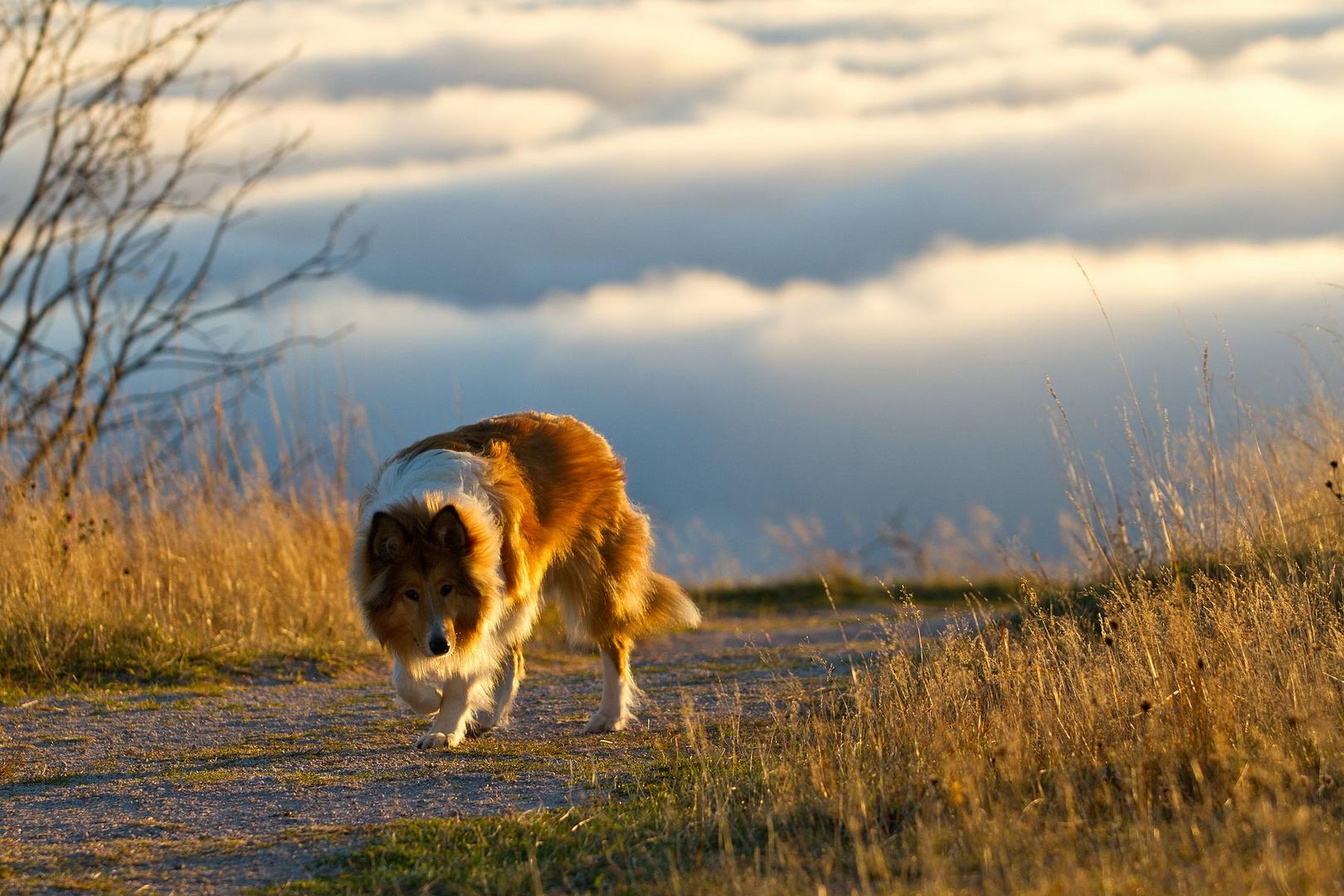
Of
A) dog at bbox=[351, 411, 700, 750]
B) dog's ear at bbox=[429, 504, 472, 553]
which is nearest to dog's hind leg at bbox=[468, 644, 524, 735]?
dog at bbox=[351, 411, 700, 750]

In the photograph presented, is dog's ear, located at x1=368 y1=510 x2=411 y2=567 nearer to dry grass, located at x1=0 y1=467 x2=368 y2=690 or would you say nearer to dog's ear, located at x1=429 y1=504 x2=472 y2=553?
dog's ear, located at x1=429 y1=504 x2=472 y2=553

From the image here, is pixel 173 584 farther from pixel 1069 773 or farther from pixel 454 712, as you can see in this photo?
pixel 1069 773

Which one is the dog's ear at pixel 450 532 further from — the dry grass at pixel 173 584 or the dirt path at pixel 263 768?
the dry grass at pixel 173 584

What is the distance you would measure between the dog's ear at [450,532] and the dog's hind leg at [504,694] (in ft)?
3.08

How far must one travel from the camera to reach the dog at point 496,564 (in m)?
6.16

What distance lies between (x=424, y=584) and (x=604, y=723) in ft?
4.17

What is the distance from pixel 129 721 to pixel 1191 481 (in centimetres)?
622

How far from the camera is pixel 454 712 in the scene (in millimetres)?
6488

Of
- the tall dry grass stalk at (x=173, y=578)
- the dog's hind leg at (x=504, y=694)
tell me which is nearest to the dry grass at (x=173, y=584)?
the tall dry grass stalk at (x=173, y=578)

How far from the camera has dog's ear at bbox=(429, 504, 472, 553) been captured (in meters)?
6.00

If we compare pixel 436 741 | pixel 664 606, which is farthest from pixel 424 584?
pixel 664 606

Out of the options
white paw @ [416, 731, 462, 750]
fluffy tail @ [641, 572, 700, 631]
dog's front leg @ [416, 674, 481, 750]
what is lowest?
white paw @ [416, 731, 462, 750]

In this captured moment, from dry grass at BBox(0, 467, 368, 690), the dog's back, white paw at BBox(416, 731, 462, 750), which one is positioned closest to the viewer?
white paw at BBox(416, 731, 462, 750)

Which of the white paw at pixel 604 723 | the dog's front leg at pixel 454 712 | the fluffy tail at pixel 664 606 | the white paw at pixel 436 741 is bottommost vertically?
the white paw at pixel 604 723
